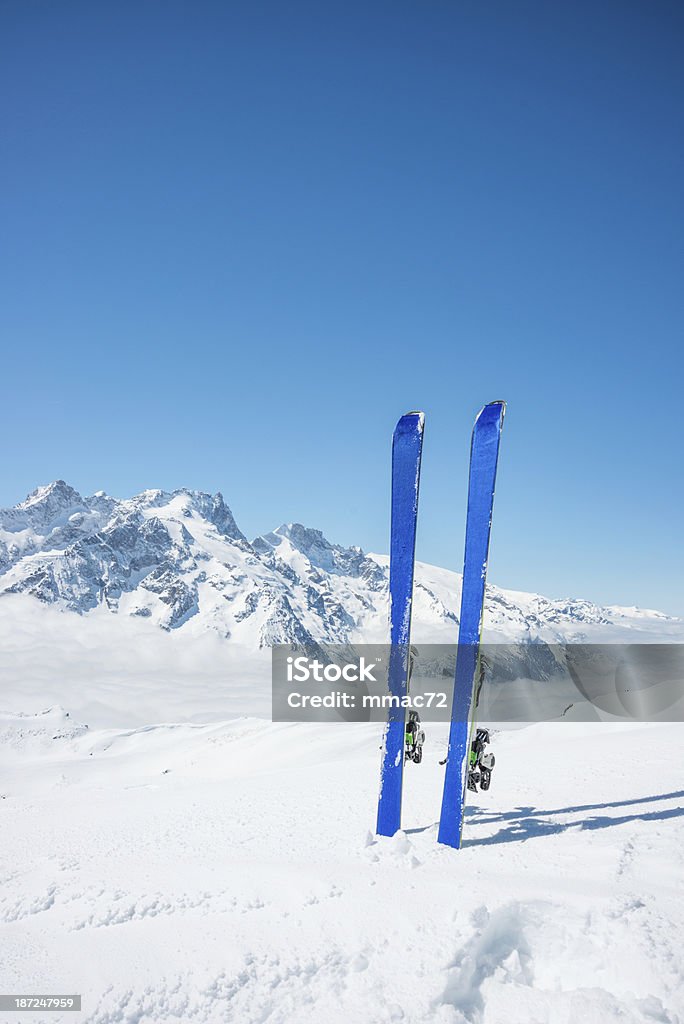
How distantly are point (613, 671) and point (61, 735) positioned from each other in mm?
80132

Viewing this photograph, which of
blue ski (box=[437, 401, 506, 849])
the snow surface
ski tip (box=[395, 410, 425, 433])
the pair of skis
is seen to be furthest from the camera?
ski tip (box=[395, 410, 425, 433])

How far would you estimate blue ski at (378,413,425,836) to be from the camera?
376 inches

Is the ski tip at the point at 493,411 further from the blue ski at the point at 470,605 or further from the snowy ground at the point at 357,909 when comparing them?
the snowy ground at the point at 357,909

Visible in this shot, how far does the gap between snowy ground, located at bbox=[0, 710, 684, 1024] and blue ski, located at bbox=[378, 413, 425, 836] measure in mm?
785

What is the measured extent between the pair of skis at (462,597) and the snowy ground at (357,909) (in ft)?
2.43

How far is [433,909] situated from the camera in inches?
246

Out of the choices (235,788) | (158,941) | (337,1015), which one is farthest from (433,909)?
(235,788)

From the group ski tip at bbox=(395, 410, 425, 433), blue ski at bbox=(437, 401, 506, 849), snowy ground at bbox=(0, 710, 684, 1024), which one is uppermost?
ski tip at bbox=(395, 410, 425, 433)

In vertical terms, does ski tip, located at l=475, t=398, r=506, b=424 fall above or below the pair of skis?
above

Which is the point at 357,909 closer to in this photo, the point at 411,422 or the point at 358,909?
the point at 358,909

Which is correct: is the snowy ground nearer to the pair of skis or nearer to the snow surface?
the snow surface

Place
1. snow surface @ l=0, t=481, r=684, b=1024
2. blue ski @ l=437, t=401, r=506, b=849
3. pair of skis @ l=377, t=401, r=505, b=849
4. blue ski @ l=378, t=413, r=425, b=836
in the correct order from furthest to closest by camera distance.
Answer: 1. blue ski @ l=378, t=413, r=425, b=836
2. pair of skis @ l=377, t=401, r=505, b=849
3. blue ski @ l=437, t=401, r=506, b=849
4. snow surface @ l=0, t=481, r=684, b=1024

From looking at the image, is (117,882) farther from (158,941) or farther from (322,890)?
(322,890)

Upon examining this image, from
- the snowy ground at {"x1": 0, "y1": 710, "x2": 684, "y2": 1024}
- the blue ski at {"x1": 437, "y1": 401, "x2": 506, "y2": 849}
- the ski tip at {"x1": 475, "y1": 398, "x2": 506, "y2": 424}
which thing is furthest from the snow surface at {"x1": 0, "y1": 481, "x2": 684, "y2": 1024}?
the ski tip at {"x1": 475, "y1": 398, "x2": 506, "y2": 424}
